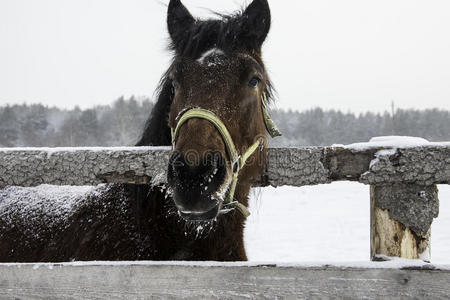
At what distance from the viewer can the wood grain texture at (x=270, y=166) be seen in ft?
5.21

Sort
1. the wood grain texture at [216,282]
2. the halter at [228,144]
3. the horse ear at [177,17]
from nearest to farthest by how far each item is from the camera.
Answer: the wood grain texture at [216,282] → the halter at [228,144] → the horse ear at [177,17]

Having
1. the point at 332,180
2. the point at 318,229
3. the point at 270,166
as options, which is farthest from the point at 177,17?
the point at 318,229

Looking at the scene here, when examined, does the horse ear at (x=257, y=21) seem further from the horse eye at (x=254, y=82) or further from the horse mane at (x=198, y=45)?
the horse eye at (x=254, y=82)

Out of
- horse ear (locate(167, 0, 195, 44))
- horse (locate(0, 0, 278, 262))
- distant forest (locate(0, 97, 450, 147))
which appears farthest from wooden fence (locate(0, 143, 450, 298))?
distant forest (locate(0, 97, 450, 147))

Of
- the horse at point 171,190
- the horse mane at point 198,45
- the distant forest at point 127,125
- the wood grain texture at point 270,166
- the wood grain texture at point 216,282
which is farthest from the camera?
the distant forest at point 127,125

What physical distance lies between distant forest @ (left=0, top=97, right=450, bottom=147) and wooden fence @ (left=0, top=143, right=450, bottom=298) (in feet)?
115

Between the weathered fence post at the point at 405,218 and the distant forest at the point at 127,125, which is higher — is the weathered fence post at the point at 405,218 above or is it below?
above

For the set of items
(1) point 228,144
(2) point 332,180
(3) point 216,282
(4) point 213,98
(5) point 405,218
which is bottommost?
(3) point 216,282

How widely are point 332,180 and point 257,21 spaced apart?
121 centimetres

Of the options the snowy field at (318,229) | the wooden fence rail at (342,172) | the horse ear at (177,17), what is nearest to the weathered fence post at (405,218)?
the wooden fence rail at (342,172)

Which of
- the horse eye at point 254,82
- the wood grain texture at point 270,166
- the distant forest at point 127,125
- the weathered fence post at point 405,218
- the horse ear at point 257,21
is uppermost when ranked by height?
the horse ear at point 257,21

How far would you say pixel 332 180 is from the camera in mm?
1751

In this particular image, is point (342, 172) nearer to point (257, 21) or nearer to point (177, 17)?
point (257, 21)

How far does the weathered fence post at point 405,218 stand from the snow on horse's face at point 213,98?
0.71m
